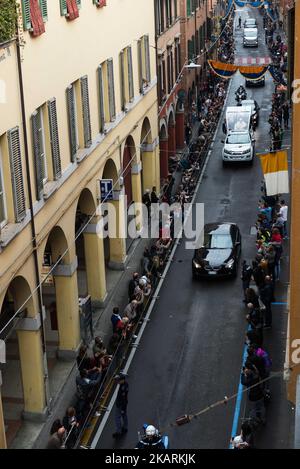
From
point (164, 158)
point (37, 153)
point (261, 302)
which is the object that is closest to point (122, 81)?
point (261, 302)

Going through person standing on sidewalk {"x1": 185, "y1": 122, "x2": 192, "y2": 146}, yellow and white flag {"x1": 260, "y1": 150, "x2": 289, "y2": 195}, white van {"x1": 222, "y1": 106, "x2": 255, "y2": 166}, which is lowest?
person standing on sidewalk {"x1": 185, "y1": 122, "x2": 192, "y2": 146}

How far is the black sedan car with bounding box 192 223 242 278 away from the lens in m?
33.8

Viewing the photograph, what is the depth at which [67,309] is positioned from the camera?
27203 millimetres

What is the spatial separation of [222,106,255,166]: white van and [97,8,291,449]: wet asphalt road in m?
12.5

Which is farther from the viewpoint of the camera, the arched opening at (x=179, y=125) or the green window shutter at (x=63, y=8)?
the arched opening at (x=179, y=125)

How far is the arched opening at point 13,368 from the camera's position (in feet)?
75.3

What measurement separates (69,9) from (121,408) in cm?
1211

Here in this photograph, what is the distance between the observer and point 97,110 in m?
30.6

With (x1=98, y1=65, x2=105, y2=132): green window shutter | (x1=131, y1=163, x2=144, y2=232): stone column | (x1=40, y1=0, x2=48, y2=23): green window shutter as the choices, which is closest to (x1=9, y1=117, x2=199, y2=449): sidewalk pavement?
(x1=131, y1=163, x2=144, y2=232): stone column

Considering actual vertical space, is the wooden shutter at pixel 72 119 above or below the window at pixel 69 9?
below

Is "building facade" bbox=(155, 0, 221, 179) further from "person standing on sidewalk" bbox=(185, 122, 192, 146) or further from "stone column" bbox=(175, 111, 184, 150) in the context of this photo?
"person standing on sidewalk" bbox=(185, 122, 192, 146)

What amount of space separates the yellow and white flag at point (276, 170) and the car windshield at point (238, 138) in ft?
86.4

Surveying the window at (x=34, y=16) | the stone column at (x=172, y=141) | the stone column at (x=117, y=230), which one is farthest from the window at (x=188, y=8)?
the window at (x=34, y=16)

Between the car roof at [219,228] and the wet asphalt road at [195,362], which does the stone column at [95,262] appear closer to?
the wet asphalt road at [195,362]
